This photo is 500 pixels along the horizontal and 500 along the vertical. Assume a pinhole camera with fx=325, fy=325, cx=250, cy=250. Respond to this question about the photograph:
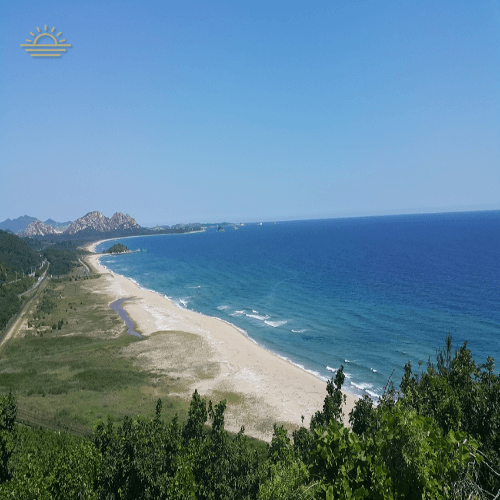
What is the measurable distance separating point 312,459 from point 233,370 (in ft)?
116

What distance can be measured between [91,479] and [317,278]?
331ft

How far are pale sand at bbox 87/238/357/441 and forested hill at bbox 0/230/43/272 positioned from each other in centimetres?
8996

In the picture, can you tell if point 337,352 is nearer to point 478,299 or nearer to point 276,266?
point 478,299

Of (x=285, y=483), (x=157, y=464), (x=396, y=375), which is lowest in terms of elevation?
(x=396, y=375)

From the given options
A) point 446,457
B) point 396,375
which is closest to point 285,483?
point 446,457

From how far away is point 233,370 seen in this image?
173ft

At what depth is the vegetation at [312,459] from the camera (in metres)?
10.5

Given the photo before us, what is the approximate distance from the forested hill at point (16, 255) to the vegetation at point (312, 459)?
139 meters

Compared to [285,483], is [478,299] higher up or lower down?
lower down

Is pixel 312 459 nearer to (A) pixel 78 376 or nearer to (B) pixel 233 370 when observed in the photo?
(B) pixel 233 370

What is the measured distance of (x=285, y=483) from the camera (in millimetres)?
12531

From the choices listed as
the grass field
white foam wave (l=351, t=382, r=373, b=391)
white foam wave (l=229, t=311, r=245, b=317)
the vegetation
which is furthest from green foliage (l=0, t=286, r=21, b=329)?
white foam wave (l=351, t=382, r=373, b=391)

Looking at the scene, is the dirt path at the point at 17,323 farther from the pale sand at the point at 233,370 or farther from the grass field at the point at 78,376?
the pale sand at the point at 233,370

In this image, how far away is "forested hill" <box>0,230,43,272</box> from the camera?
138 metres
